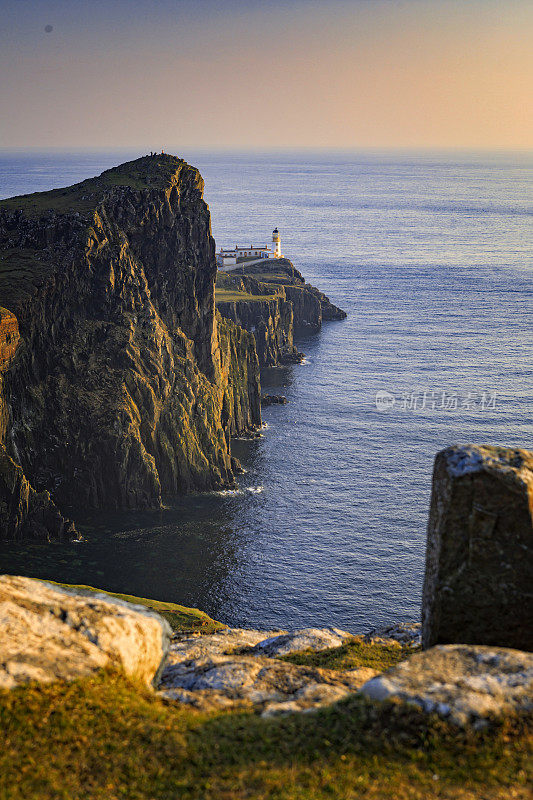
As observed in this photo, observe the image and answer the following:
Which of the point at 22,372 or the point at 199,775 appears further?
the point at 22,372

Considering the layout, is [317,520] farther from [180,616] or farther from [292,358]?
[292,358]

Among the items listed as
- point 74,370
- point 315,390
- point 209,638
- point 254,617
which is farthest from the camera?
point 315,390

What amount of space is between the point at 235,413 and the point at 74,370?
39958mm

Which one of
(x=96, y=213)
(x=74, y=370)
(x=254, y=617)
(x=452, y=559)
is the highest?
(x=96, y=213)

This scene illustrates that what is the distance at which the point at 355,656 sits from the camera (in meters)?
37.4

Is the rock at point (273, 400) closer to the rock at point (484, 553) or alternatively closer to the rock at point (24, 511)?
the rock at point (24, 511)

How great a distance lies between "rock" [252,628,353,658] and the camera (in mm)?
39438

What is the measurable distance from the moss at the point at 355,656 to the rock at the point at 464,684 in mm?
13936

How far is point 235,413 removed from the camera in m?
149

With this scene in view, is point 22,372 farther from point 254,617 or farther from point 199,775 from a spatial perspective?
point 199,775

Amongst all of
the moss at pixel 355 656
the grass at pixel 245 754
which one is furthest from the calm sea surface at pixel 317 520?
the grass at pixel 245 754

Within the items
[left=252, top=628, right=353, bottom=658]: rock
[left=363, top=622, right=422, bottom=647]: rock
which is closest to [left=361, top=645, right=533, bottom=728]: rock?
[left=252, top=628, right=353, bottom=658]: rock

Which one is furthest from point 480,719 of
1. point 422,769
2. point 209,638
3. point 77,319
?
point 77,319

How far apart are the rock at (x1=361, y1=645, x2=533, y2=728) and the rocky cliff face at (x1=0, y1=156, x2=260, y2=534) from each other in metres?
94.4
